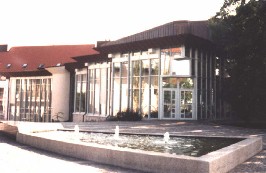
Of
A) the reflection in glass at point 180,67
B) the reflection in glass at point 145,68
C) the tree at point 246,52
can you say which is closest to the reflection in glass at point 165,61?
the reflection in glass at point 180,67

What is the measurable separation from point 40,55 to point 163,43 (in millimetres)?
27620

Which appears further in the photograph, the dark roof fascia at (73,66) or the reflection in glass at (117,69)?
the dark roof fascia at (73,66)

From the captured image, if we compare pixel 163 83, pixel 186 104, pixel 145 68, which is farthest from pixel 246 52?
pixel 145 68

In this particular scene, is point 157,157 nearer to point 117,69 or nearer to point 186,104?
point 186,104

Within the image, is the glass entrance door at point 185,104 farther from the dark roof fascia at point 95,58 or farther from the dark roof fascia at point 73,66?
the dark roof fascia at point 73,66

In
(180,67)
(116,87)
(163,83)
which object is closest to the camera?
(180,67)

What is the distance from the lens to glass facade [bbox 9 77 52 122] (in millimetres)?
40344

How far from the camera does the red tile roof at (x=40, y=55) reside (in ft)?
157

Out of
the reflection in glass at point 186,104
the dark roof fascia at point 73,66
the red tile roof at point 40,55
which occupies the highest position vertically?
the red tile roof at point 40,55

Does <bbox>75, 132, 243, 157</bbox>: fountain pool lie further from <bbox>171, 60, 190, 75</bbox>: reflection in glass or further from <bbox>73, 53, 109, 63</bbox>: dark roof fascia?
<bbox>73, 53, 109, 63</bbox>: dark roof fascia

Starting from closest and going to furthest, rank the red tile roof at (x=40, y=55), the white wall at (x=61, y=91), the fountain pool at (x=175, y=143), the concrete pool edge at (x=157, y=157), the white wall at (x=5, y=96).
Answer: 1. the concrete pool edge at (x=157, y=157)
2. the fountain pool at (x=175, y=143)
3. the white wall at (x=61, y=91)
4. the white wall at (x=5, y=96)
5. the red tile roof at (x=40, y=55)

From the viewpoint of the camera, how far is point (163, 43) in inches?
1074

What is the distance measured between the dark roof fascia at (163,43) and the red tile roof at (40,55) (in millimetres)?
17601

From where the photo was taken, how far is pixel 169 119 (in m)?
27.4
